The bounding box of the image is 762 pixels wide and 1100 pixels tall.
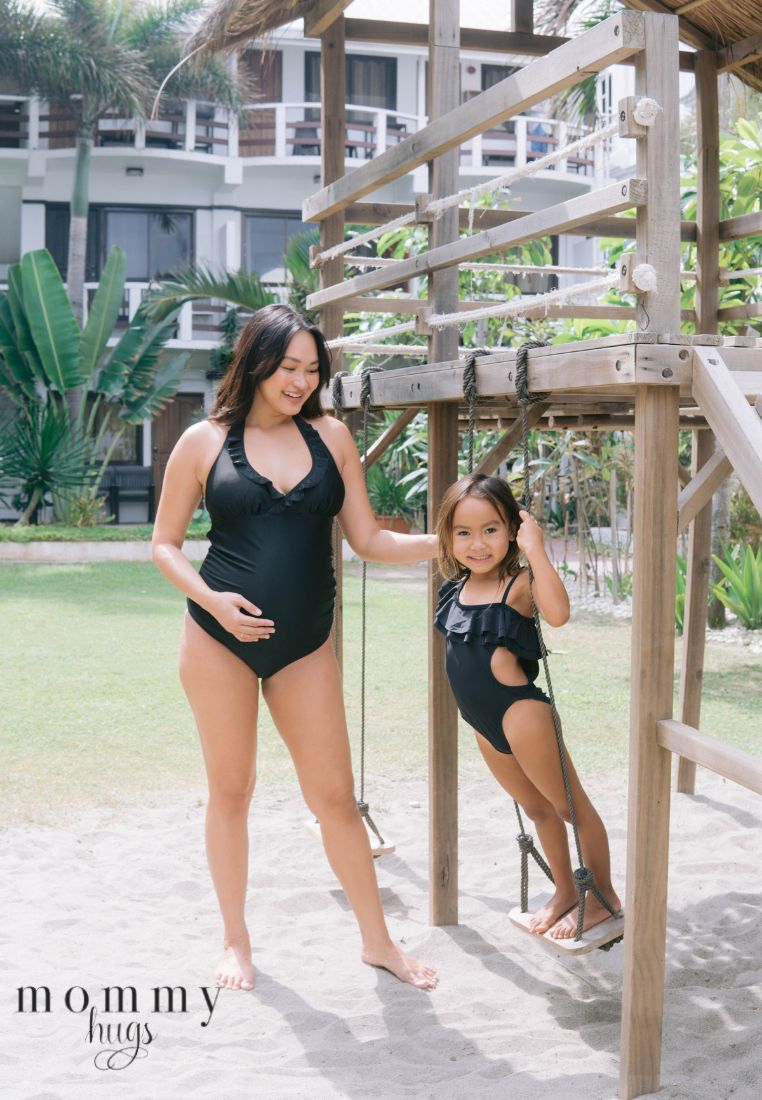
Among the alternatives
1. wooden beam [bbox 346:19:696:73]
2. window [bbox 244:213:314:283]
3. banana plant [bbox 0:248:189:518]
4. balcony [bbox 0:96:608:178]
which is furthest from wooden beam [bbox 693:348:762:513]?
window [bbox 244:213:314:283]

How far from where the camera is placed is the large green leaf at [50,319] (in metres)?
16.1

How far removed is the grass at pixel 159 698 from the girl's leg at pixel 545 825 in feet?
8.93

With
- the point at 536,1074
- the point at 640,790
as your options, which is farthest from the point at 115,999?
the point at 640,790

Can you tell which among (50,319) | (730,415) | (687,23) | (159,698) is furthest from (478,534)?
(50,319)

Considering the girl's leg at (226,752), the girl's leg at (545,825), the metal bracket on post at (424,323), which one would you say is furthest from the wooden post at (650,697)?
the metal bracket on post at (424,323)

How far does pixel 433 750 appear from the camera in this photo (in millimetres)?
4379

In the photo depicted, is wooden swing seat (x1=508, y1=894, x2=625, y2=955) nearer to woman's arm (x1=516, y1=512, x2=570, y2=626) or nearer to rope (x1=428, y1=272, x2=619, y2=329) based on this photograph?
woman's arm (x1=516, y1=512, x2=570, y2=626)

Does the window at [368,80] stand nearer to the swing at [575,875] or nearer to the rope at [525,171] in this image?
the rope at [525,171]

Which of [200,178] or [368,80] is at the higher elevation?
[368,80]

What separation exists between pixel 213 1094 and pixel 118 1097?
246 mm

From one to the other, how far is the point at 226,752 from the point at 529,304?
156 cm

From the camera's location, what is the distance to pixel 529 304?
355 centimetres

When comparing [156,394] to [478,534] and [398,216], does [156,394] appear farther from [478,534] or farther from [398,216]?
[478,534]

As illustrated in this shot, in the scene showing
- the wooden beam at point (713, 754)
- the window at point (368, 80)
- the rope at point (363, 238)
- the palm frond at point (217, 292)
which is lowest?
the wooden beam at point (713, 754)
